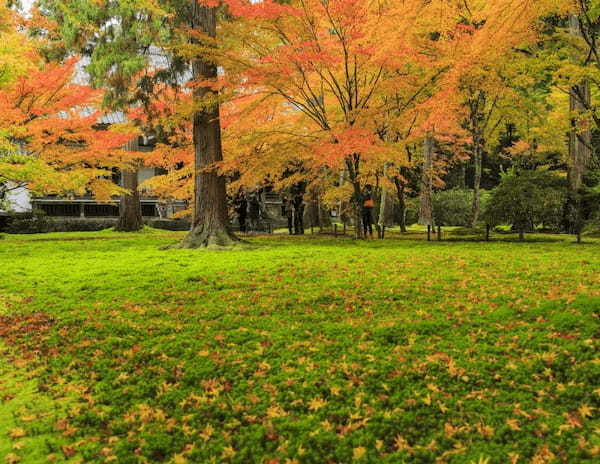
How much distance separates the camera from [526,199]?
11898 mm

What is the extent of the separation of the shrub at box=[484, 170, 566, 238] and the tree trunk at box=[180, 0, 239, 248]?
6.91m

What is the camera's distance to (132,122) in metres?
17.0

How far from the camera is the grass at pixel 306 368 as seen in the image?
2.94 m

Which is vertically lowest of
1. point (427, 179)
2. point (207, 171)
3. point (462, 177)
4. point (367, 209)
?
point (367, 209)

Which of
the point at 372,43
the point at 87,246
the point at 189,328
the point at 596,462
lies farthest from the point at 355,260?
the point at 87,246

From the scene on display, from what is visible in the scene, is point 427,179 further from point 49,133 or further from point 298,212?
point 49,133

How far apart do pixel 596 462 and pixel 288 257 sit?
7151mm

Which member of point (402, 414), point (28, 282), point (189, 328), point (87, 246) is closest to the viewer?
point (402, 414)

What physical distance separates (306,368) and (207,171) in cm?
872

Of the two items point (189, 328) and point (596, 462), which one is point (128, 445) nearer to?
point (189, 328)

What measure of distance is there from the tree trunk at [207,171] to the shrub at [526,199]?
691 cm

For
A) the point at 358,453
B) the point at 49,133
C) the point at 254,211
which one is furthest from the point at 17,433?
the point at 254,211

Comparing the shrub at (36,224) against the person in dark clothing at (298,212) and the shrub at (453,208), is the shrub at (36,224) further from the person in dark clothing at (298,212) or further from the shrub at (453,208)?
the shrub at (453,208)

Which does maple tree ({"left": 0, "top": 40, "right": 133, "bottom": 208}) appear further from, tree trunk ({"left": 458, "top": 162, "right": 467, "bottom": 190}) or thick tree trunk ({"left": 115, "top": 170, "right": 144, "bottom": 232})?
tree trunk ({"left": 458, "top": 162, "right": 467, "bottom": 190})
